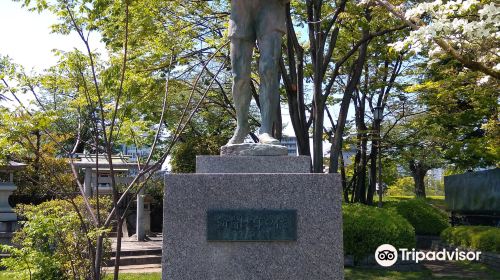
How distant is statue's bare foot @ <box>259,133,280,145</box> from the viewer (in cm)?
492

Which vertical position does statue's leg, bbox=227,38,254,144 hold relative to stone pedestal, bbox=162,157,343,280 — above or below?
above

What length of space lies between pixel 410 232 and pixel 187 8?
813 cm

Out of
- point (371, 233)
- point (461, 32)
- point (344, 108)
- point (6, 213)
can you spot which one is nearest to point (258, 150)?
point (461, 32)

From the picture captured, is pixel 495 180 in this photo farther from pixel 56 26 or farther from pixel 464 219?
pixel 56 26

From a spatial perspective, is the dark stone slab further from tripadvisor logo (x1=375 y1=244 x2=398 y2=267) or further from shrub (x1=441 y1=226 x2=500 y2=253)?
shrub (x1=441 y1=226 x2=500 y2=253)

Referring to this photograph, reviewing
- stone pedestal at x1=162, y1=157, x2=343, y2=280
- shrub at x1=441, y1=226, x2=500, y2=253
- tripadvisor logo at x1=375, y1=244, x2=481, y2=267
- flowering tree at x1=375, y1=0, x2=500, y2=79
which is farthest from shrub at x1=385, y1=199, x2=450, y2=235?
stone pedestal at x1=162, y1=157, x2=343, y2=280

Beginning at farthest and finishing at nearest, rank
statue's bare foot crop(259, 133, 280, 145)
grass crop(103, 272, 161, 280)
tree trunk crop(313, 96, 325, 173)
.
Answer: tree trunk crop(313, 96, 325, 173) < grass crop(103, 272, 161, 280) < statue's bare foot crop(259, 133, 280, 145)

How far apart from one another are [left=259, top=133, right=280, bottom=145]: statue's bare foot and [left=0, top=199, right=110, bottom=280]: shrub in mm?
2143

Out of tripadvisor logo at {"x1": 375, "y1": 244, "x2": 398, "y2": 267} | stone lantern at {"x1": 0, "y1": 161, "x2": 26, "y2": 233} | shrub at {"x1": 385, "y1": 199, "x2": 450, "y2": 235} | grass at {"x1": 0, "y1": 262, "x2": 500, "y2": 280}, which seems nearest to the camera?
grass at {"x1": 0, "y1": 262, "x2": 500, "y2": 280}

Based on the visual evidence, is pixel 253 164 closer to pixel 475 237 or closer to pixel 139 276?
pixel 139 276

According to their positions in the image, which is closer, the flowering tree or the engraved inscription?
the engraved inscription

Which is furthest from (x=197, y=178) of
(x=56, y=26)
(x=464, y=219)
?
(x=464, y=219)

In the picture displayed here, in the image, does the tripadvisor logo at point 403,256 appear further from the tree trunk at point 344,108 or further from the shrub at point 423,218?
the shrub at point 423,218

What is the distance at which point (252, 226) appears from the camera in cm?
439
